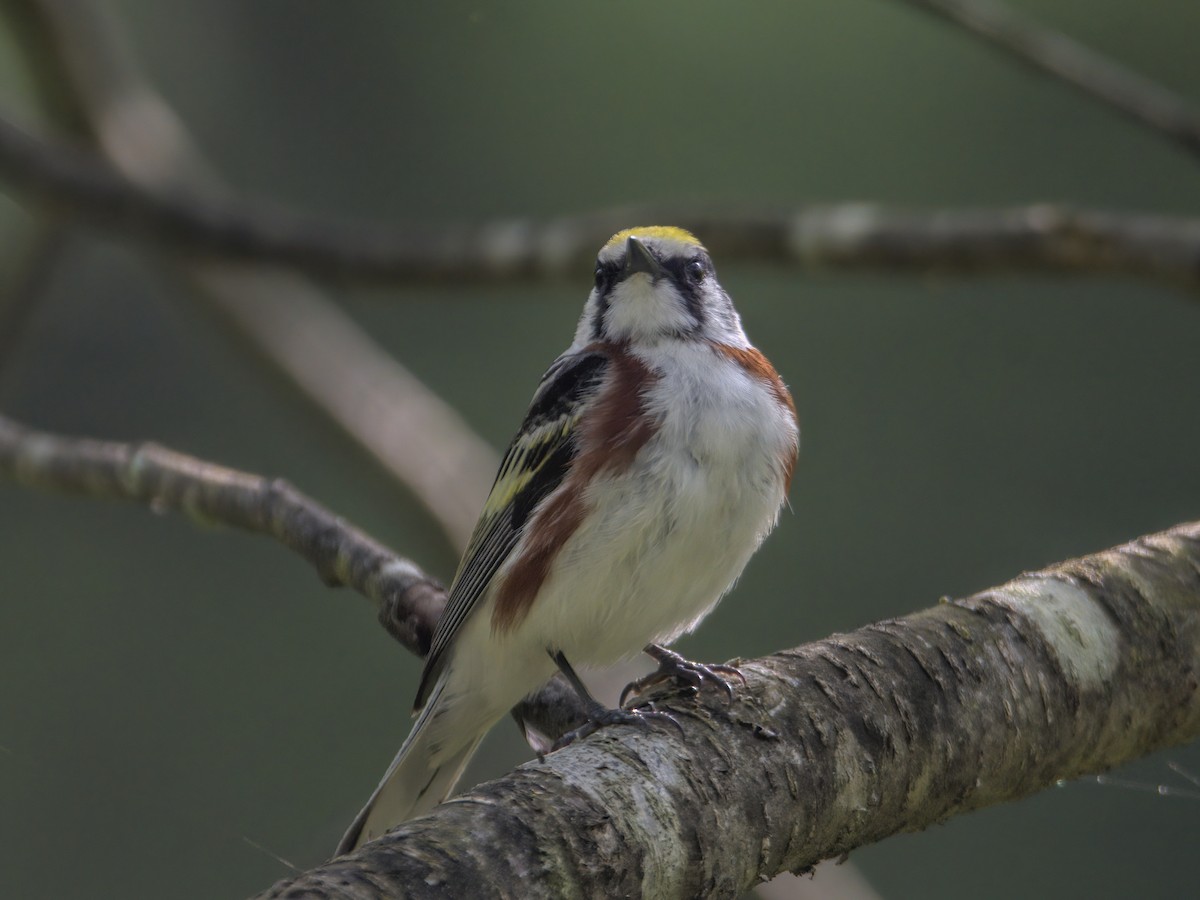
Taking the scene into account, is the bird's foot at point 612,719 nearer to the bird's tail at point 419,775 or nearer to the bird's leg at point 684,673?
the bird's leg at point 684,673

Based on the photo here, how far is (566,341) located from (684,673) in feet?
19.0

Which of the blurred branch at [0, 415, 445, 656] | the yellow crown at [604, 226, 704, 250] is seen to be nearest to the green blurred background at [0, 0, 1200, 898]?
the blurred branch at [0, 415, 445, 656]

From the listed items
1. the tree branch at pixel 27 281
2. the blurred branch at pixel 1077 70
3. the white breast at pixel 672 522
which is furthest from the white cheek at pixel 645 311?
the tree branch at pixel 27 281

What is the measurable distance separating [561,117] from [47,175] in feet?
13.7

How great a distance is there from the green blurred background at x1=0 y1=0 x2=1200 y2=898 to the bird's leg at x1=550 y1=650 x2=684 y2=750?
3.00 m

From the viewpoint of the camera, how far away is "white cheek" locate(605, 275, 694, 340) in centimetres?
306

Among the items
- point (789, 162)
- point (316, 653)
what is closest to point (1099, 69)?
point (789, 162)

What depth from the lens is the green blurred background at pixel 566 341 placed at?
6.36 metres

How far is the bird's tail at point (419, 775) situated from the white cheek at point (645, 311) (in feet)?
2.93

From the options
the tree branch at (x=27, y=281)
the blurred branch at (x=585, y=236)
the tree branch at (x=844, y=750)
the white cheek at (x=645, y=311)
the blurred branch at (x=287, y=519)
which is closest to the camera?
the tree branch at (x=844, y=750)

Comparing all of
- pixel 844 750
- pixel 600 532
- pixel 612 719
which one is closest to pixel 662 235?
pixel 600 532

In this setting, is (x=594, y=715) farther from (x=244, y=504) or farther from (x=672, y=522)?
(x=244, y=504)

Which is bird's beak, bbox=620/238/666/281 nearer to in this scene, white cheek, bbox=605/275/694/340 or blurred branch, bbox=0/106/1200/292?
white cheek, bbox=605/275/694/340

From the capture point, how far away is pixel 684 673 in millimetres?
2275
